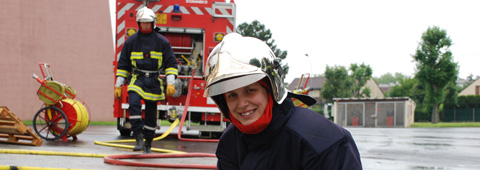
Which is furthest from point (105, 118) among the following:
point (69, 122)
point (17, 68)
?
point (69, 122)

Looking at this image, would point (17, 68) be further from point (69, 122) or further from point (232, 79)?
point (232, 79)

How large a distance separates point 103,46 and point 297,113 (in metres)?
22.5

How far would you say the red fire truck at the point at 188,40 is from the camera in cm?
996

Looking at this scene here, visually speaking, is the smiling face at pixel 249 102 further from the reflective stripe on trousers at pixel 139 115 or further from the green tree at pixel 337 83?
the green tree at pixel 337 83

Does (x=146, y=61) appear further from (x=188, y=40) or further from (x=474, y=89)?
(x=474, y=89)

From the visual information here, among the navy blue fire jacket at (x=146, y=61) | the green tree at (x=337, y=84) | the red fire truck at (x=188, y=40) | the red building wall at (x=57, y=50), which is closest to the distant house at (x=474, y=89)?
the green tree at (x=337, y=84)

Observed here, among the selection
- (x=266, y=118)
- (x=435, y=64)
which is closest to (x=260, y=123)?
(x=266, y=118)

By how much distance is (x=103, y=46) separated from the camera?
78.0 feet

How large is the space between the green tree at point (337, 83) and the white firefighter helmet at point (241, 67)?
200 ft

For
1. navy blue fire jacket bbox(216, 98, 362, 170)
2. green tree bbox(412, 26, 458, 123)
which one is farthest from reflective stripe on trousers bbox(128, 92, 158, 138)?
green tree bbox(412, 26, 458, 123)

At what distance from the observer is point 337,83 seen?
207ft

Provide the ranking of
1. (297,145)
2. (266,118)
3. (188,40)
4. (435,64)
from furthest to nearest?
(435,64) < (188,40) < (266,118) < (297,145)

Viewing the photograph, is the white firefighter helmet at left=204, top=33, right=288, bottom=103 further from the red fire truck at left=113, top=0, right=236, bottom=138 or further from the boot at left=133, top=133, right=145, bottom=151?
the red fire truck at left=113, top=0, right=236, bottom=138

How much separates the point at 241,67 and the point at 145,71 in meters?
4.79
